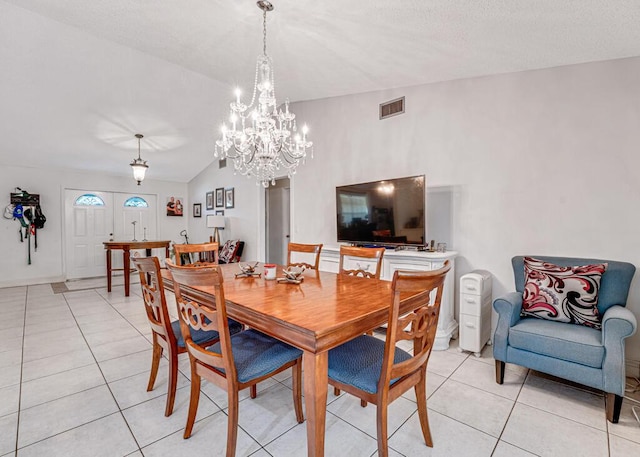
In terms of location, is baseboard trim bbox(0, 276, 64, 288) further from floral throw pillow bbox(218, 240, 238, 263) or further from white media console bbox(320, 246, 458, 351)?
white media console bbox(320, 246, 458, 351)

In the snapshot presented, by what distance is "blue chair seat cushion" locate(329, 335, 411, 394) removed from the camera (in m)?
1.38

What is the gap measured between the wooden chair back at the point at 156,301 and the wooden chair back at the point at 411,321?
1.28 meters

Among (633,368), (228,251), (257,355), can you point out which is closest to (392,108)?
(257,355)

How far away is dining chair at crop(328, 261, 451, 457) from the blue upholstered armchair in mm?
958

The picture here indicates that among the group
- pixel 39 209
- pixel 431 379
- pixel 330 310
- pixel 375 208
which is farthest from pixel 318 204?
pixel 39 209

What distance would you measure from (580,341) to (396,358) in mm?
1315

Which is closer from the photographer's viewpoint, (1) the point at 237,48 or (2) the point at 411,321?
(2) the point at 411,321

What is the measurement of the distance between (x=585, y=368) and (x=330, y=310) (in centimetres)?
175

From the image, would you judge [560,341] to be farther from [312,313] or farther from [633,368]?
[312,313]

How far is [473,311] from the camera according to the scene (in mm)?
2629

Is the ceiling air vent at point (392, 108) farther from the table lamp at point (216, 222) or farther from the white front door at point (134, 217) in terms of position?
the white front door at point (134, 217)

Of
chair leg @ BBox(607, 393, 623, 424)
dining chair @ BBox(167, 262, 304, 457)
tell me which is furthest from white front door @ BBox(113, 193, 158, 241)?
chair leg @ BBox(607, 393, 623, 424)

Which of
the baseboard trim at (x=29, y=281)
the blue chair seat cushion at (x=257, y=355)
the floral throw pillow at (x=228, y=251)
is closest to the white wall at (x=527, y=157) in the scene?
the blue chair seat cushion at (x=257, y=355)

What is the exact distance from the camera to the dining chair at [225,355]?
1.34 m
